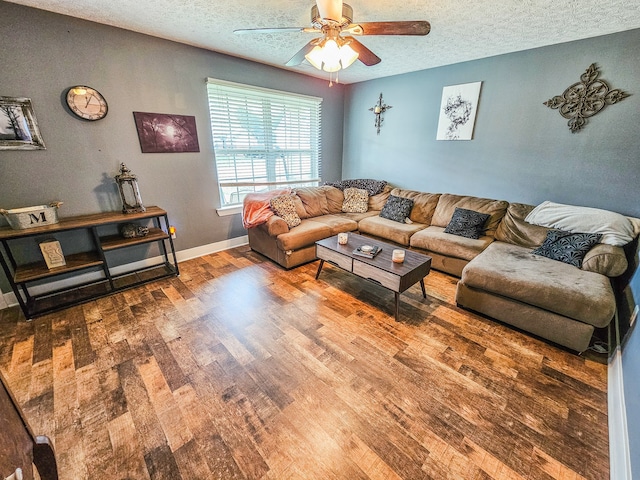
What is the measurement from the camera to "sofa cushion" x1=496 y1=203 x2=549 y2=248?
2.70 metres

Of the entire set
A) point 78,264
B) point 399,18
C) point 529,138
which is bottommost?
point 78,264

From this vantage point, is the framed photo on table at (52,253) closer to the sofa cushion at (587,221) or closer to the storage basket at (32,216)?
the storage basket at (32,216)

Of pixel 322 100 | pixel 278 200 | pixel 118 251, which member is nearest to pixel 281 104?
pixel 322 100

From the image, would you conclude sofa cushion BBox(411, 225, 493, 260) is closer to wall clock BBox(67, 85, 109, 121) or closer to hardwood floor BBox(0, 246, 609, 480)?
hardwood floor BBox(0, 246, 609, 480)

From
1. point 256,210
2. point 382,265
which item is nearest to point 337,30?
point 382,265

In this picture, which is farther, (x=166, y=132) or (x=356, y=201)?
(x=356, y=201)

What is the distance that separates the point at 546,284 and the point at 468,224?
1215 millimetres

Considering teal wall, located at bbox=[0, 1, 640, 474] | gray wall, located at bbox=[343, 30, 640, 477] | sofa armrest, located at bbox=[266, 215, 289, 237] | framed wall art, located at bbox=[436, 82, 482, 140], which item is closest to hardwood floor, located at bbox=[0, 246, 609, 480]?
gray wall, located at bbox=[343, 30, 640, 477]

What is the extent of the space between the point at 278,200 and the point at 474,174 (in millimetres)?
2615

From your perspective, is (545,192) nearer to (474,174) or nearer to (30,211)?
(474,174)

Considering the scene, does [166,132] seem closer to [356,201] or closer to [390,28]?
[390,28]

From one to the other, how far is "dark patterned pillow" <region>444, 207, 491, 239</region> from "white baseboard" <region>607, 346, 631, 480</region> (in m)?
1.55

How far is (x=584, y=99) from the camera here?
101 inches

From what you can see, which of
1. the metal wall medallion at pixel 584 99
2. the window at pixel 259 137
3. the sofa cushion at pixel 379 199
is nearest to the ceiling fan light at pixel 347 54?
the window at pixel 259 137
